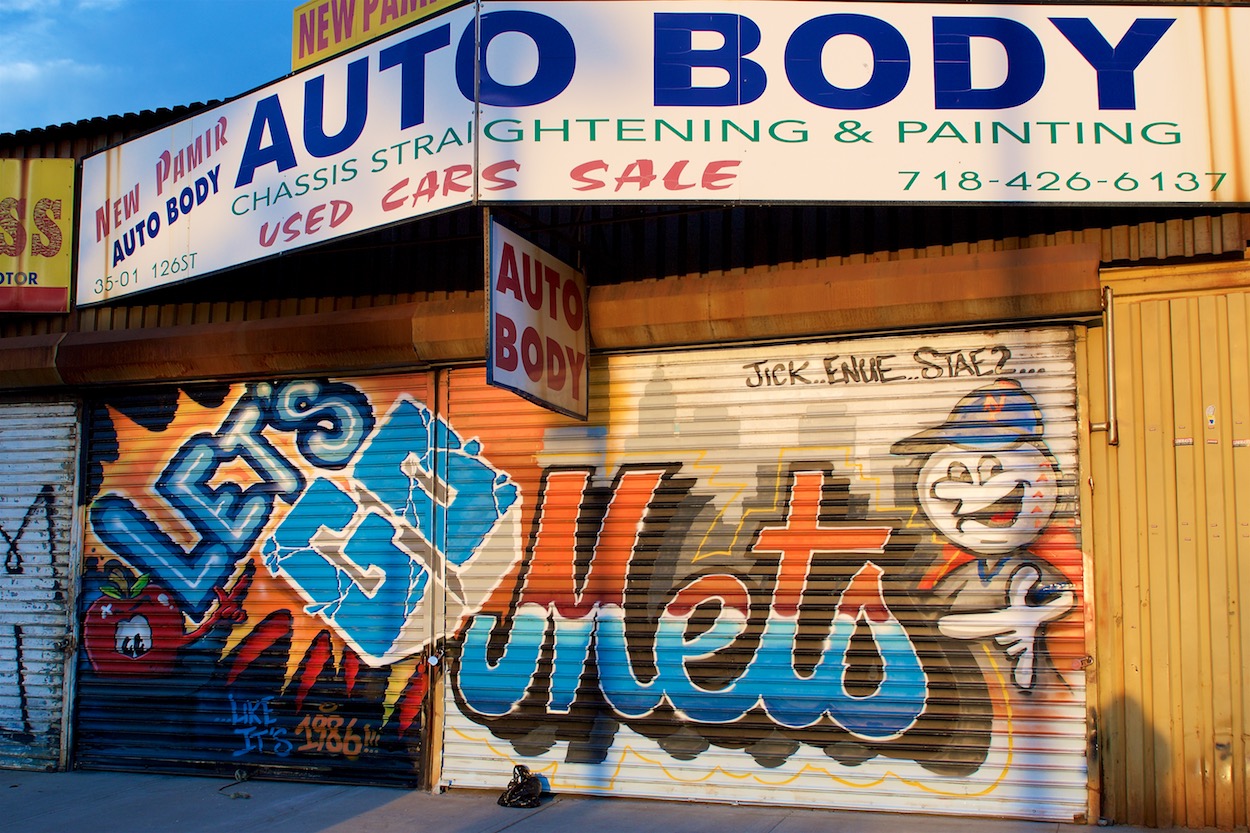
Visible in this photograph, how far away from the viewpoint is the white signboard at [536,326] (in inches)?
285

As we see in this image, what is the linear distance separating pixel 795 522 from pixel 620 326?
6.56ft

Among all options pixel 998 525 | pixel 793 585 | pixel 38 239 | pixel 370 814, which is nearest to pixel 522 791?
pixel 370 814

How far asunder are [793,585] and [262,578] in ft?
15.0

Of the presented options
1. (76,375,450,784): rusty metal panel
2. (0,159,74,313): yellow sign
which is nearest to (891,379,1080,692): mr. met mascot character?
(76,375,450,784): rusty metal panel

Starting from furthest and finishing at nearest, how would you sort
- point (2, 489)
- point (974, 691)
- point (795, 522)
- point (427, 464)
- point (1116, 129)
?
point (2, 489), point (427, 464), point (795, 522), point (974, 691), point (1116, 129)

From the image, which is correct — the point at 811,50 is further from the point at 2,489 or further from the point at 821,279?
the point at 2,489

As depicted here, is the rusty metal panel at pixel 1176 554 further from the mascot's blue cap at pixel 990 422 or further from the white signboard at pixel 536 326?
the white signboard at pixel 536 326

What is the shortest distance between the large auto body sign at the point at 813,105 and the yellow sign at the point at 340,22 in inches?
133

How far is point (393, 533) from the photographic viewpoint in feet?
29.9

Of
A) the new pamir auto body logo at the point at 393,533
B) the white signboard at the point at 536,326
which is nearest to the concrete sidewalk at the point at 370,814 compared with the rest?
the new pamir auto body logo at the point at 393,533

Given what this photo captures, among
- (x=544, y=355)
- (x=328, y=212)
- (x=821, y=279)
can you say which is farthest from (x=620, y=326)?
(x=328, y=212)

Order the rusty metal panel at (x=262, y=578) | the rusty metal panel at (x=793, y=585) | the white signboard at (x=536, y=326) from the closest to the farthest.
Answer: the white signboard at (x=536, y=326), the rusty metal panel at (x=793, y=585), the rusty metal panel at (x=262, y=578)

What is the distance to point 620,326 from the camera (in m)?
8.52

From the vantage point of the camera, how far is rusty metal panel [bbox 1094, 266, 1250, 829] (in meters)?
6.99
